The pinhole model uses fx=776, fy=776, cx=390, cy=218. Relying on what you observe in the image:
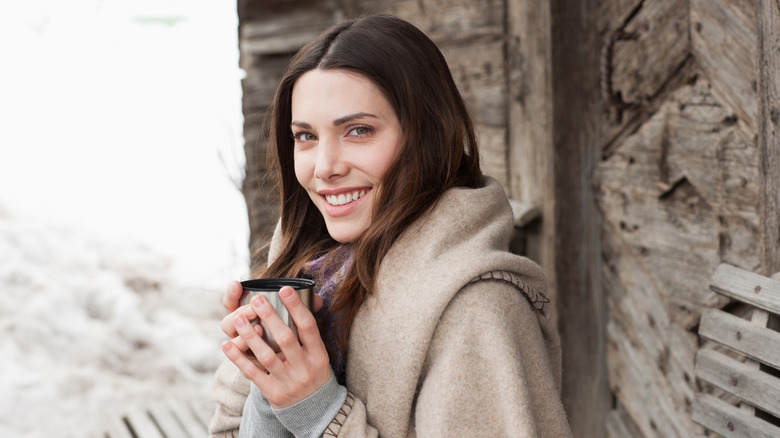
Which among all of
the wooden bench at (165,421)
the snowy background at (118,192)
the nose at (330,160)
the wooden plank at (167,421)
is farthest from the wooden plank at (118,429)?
the nose at (330,160)

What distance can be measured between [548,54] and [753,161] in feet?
2.96

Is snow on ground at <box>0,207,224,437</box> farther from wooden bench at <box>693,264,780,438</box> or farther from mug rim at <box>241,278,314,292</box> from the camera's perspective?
wooden bench at <box>693,264,780,438</box>

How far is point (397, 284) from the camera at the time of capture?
150 centimetres

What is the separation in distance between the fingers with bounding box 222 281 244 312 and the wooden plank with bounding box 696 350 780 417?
3.72 feet

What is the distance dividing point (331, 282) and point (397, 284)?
188mm

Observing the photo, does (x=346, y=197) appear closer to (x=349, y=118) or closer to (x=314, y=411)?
(x=349, y=118)

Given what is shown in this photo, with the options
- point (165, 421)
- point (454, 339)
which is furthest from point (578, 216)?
point (165, 421)

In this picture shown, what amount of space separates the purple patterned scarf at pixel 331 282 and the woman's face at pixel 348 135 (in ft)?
0.36

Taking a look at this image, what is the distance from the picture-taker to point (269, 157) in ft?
6.28

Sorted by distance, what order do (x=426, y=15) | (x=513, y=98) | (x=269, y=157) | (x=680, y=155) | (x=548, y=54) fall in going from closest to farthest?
1. (x=269, y=157)
2. (x=680, y=155)
3. (x=548, y=54)
4. (x=513, y=98)
5. (x=426, y=15)

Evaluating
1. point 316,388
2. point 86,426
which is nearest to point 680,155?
point 316,388

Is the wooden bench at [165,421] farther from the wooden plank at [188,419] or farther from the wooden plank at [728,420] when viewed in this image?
the wooden plank at [728,420]

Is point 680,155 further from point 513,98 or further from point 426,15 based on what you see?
point 426,15

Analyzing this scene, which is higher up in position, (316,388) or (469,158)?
(469,158)
